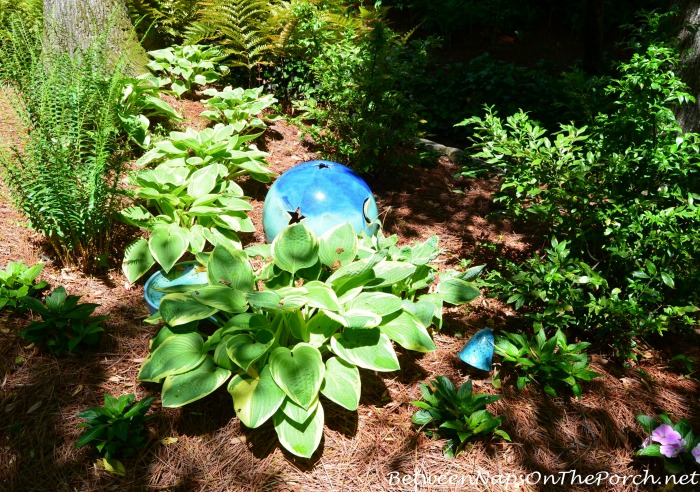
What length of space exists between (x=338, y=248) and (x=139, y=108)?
8.31 ft

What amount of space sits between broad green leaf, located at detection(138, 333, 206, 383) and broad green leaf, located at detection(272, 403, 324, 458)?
0.45 metres

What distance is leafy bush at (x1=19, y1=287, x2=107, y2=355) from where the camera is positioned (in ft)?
8.36

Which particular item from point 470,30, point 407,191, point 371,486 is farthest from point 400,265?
point 470,30

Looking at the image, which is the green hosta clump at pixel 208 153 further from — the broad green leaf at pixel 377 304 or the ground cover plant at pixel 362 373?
the broad green leaf at pixel 377 304

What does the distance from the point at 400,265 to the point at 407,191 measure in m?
1.87

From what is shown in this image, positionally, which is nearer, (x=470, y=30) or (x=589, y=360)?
(x=589, y=360)

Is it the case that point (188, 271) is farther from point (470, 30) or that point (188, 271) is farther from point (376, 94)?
point (470, 30)

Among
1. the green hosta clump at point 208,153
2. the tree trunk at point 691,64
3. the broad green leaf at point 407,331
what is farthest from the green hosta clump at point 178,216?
the tree trunk at point 691,64

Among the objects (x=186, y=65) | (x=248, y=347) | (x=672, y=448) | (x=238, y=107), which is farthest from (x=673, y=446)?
(x=186, y=65)

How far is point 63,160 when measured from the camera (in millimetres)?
2836

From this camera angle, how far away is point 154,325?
9.41ft

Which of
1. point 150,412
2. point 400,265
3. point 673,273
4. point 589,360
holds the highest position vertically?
point 673,273

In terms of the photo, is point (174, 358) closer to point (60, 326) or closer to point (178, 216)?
point (60, 326)

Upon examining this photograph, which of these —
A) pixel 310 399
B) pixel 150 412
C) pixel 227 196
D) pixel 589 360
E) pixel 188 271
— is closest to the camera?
pixel 310 399
